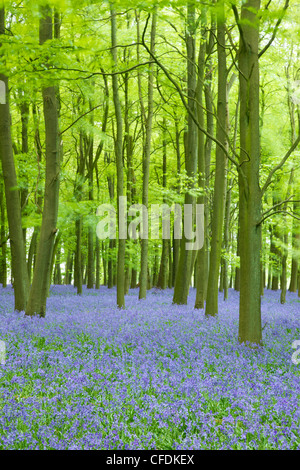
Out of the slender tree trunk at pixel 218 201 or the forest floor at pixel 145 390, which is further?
the slender tree trunk at pixel 218 201

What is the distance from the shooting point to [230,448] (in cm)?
363

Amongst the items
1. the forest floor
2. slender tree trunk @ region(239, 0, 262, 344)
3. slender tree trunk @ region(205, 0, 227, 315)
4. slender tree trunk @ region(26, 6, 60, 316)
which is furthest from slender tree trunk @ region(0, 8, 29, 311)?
slender tree trunk @ region(239, 0, 262, 344)

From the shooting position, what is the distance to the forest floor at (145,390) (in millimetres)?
3799

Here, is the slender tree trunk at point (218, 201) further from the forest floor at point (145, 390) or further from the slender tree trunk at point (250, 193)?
the slender tree trunk at point (250, 193)

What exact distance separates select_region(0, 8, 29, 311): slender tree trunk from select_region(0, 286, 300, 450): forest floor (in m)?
3.08

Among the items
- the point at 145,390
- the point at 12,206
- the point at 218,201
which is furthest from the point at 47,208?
the point at 145,390

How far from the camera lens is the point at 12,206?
36.9 feet

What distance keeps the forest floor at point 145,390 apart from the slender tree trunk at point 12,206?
3084mm

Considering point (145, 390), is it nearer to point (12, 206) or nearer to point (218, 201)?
point (218, 201)

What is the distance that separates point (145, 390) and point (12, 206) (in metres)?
7.87

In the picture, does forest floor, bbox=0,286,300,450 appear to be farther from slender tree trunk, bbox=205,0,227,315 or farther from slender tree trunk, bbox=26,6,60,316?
slender tree trunk, bbox=205,0,227,315

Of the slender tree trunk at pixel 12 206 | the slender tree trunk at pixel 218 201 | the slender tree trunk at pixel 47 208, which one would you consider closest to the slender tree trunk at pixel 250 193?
the slender tree trunk at pixel 218 201
